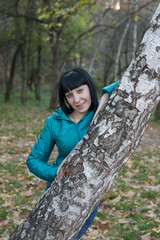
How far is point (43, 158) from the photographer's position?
212 centimetres

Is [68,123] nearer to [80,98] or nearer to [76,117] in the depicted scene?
[76,117]

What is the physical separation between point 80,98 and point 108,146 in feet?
2.24

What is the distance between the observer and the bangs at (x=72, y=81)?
6.82ft

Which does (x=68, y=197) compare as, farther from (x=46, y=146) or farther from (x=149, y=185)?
(x=149, y=185)

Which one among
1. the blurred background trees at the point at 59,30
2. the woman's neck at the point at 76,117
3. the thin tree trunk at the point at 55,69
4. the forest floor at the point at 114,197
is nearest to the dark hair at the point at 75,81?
the woman's neck at the point at 76,117

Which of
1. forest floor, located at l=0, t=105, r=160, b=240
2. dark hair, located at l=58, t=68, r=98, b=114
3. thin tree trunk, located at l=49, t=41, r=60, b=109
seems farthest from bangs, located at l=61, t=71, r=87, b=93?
thin tree trunk, located at l=49, t=41, r=60, b=109

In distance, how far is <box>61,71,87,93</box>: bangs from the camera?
208 cm

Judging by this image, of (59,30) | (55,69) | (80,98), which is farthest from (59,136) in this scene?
(55,69)

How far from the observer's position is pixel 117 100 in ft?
5.16

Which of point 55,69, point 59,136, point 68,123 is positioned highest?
point 55,69

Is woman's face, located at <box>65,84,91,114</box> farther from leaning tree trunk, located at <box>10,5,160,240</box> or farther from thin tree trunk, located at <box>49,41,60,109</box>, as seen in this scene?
thin tree trunk, located at <box>49,41,60,109</box>

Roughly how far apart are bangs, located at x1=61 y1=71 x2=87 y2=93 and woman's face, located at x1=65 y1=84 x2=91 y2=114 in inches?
1.3

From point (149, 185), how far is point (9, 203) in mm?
2652

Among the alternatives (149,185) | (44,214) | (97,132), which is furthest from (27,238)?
(149,185)
